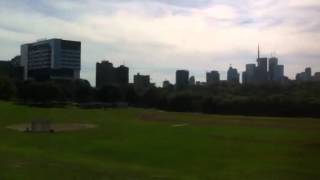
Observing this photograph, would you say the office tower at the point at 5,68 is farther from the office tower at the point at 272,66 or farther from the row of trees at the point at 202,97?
the office tower at the point at 272,66

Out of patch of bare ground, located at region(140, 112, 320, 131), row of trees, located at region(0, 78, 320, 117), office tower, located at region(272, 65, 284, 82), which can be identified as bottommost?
patch of bare ground, located at region(140, 112, 320, 131)

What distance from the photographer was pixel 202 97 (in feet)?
409

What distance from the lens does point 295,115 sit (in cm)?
9631

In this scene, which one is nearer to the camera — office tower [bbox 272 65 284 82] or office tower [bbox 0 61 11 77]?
office tower [bbox 272 65 284 82]

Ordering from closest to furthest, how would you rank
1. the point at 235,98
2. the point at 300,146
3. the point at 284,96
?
the point at 300,146 < the point at 284,96 < the point at 235,98

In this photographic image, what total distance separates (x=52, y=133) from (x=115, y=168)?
2331cm

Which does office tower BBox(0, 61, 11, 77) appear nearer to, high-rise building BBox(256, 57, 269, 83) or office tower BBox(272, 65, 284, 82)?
high-rise building BBox(256, 57, 269, 83)

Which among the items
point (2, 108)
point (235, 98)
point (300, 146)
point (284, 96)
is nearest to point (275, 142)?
point (300, 146)

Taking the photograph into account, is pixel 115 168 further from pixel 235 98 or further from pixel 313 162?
pixel 235 98

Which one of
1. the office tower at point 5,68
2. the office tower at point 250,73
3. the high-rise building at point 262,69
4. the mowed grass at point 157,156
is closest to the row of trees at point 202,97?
the office tower at point 5,68

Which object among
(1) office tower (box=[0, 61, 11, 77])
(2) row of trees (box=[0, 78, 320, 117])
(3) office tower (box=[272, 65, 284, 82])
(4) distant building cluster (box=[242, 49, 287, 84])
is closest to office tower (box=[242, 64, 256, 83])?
(4) distant building cluster (box=[242, 49, 287, 84])

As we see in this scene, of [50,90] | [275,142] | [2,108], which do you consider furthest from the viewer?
[50,90]

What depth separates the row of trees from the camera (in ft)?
329

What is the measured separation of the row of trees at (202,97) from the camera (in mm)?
100250
